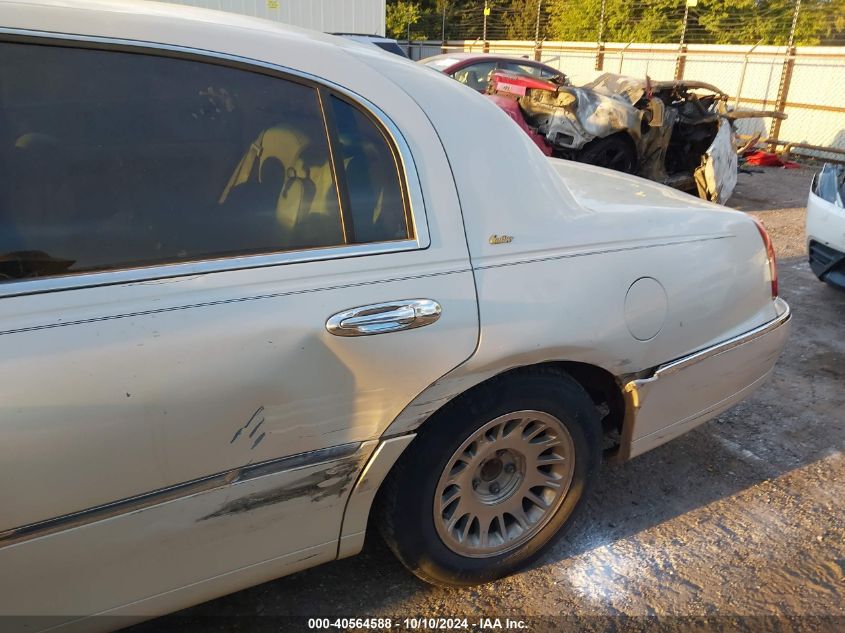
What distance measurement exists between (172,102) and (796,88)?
48.2 feet

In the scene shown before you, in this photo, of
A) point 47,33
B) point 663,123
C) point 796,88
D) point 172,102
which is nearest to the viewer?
point 47,33

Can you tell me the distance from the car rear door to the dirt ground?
494mm

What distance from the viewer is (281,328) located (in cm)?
163

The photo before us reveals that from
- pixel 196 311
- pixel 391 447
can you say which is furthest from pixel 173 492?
pixel 391 447

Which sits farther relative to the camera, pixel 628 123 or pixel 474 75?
pixel 474 75

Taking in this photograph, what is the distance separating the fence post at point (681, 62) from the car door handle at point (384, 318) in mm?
15201

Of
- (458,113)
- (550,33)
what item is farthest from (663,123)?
(550,33)

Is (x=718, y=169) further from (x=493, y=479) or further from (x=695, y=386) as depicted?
(x=493, y=479)

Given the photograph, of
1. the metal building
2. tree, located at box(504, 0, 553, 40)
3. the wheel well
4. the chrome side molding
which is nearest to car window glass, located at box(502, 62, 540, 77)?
the metal building

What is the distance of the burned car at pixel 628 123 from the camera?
7.55 meters

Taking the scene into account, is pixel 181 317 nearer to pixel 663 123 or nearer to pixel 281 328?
pixel 281 328

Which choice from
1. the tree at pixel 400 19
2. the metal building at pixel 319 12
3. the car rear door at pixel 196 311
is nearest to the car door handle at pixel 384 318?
the car rear door at pixel 196 311

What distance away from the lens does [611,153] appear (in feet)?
26.2

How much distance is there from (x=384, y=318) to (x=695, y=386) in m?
1.41
